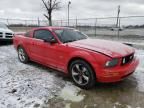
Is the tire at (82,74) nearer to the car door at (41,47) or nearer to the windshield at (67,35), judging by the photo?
the windshield at (67,35)

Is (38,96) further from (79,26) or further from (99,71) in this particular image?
(79,26)

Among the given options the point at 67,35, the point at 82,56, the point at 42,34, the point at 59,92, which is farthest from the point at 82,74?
the point at 42,34

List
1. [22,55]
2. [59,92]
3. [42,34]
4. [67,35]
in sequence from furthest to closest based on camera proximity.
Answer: [22,55] → [42,34] → [67,35] → [59,92]

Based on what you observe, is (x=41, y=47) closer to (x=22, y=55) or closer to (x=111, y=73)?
(x=22, y=55)

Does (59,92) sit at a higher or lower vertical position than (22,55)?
lower

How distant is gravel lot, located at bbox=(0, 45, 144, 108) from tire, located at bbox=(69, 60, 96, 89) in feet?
0.52

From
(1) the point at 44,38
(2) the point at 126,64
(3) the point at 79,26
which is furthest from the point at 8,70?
(3) the point at 79,26

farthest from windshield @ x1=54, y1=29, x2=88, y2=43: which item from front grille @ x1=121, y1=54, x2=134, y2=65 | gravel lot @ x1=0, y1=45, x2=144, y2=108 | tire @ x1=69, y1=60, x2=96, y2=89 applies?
front grille @ x1=121, y1=54, x2=134, y2=65

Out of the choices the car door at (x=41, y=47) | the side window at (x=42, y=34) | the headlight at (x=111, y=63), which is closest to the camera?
the headlight at (x=111, y=63)

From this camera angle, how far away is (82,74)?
15.2ft

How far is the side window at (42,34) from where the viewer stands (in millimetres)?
5745

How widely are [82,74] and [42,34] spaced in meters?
2.24

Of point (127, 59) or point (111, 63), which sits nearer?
point (111, 63)

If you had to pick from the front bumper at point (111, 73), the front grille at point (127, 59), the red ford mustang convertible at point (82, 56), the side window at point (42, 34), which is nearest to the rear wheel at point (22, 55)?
the red ford mustang convertible at point (82, 56)
